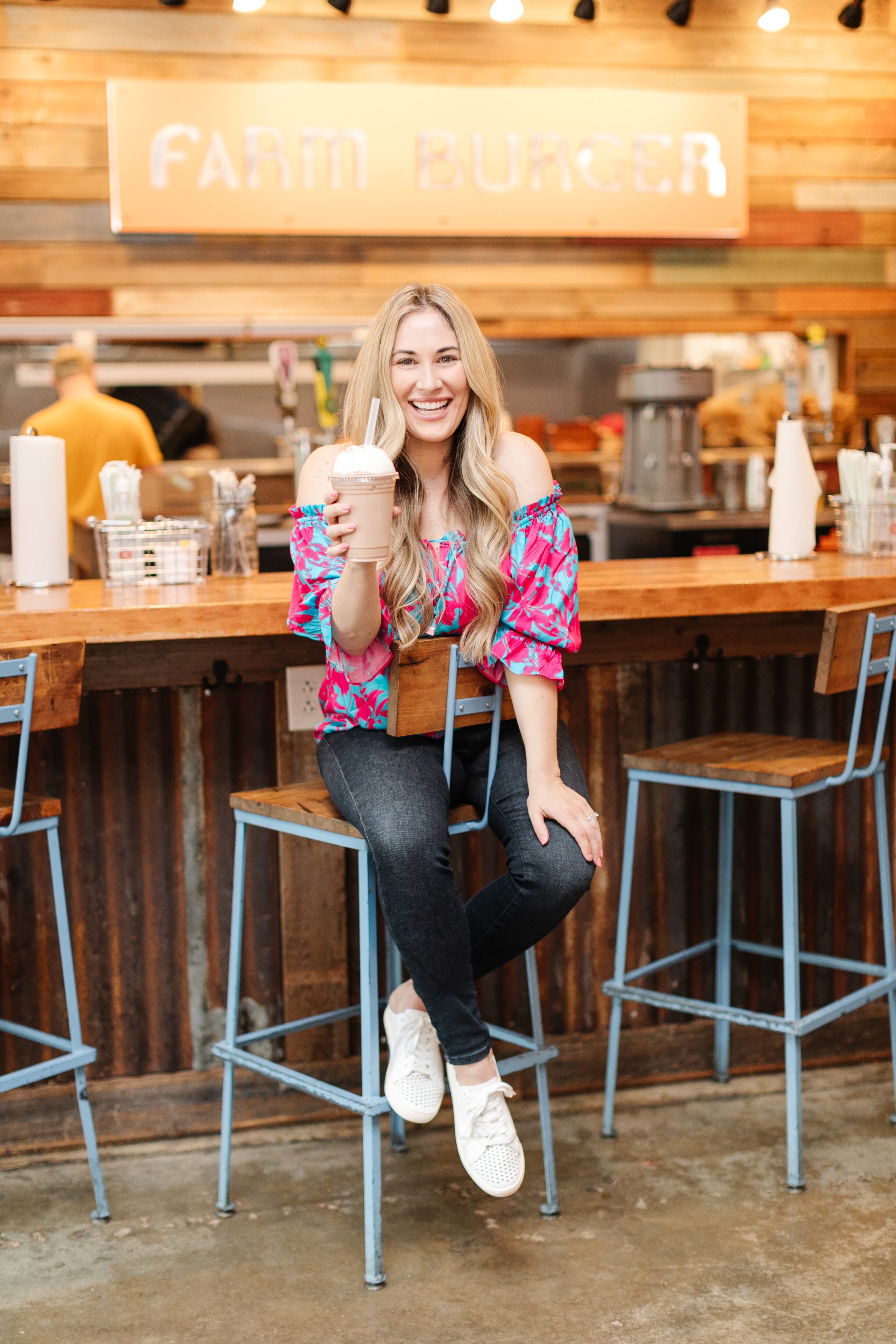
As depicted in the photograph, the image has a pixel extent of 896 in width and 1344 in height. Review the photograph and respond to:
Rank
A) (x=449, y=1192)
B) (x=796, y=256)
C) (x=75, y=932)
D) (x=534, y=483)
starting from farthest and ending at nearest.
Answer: (x=796, y=256), (x=75, y=932), (x=449, y=1192), (x=534, y=483)

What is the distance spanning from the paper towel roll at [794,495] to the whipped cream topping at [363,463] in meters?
1.45

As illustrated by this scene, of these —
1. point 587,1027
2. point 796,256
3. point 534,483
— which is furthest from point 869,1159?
point 796,256

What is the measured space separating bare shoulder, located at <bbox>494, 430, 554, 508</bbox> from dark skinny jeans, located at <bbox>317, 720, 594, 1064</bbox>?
0.42 meters

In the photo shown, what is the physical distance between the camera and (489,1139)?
2.18 m

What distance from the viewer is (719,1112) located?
9.69 feet

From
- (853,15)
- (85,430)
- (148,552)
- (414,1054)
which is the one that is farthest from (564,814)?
(853,15)

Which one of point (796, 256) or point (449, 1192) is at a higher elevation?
point (796, 256)

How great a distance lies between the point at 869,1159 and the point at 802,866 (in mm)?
696

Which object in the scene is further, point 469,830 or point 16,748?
point 16,748

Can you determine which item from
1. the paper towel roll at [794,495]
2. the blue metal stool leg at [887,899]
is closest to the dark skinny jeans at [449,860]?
the blue metal stool leg at [887,899]

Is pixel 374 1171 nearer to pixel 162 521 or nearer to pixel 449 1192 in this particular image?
pixel 449 1192

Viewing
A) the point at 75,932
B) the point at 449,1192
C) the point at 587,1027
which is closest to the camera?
the point at 449,1192

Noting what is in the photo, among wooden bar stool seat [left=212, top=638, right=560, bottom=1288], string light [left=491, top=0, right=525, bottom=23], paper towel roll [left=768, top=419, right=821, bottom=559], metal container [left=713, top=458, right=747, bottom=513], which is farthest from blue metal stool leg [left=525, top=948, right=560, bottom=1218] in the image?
string light [left=491, top=0, right=525, bottom=23]

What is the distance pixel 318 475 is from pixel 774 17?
4032mm
